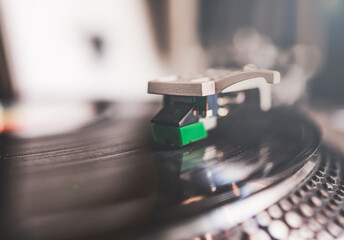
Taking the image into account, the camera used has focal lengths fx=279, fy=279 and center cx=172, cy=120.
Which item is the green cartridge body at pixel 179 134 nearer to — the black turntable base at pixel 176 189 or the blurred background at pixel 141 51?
the black turntable base at pixel 176 189

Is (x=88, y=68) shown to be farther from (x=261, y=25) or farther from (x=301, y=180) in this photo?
(x=301, y=180)

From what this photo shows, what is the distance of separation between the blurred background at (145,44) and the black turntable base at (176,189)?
19.3 inches

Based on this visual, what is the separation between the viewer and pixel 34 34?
93cm

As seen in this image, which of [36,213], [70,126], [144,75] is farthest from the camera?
[144,75]

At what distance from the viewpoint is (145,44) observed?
3.47ft

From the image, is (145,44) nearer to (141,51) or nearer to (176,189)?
(141,51)

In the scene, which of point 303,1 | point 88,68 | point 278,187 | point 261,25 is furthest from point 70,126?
point 303,1

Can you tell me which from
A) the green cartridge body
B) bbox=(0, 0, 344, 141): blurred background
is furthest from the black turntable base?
bbox=(0, 0, 344, 141): blurred background

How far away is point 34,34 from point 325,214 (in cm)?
97

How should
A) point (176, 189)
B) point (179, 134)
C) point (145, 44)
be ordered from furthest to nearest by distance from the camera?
point (145, 44) < point (179, 134) < point (176, 189)

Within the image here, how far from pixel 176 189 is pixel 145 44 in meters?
0.83

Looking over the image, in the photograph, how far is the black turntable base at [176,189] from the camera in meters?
0.27

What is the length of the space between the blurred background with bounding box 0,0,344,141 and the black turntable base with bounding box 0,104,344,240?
490 millimetres

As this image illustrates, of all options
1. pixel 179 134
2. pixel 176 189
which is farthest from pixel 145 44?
pixel 176 189
